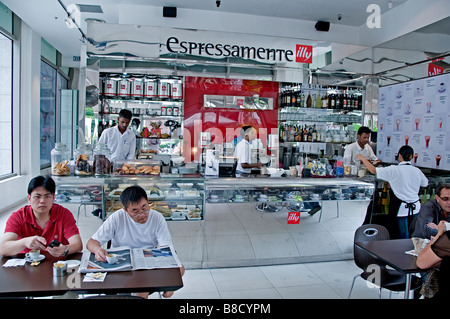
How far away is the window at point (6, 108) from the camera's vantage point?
670 cm

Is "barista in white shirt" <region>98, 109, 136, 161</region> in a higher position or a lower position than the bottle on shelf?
higher

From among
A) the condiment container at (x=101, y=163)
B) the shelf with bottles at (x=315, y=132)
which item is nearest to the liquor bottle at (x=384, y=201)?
the shelf with bottles at (x=315, y=132)

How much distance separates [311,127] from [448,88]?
2.43 metres

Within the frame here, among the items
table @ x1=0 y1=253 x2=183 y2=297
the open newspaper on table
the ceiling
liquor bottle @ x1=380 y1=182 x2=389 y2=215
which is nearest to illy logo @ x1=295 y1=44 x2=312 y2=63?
the ceiling

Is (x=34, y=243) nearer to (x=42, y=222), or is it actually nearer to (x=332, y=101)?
(x=42, y=222)

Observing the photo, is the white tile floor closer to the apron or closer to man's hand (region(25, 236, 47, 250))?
the apron

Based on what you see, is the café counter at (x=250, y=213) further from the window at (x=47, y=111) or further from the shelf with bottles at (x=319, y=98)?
the window at (x=47, y=111)

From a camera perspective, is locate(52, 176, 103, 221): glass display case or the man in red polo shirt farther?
locate(52, 176, 103, 221): glass display case

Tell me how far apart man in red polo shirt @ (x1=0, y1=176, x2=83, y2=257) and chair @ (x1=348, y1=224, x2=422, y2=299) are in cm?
220

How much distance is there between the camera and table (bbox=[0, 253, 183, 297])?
→ 1644 millimetres

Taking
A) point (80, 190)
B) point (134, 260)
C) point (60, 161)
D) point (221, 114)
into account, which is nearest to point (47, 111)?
point (221, 114)

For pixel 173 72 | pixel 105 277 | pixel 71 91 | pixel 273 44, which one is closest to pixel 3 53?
pixel 173 72

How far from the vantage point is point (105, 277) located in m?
1.79
